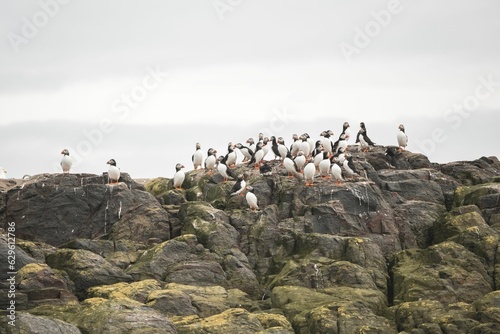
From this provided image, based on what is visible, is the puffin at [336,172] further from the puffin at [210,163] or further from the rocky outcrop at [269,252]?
the puffin at [210,163]

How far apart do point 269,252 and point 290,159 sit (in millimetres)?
6621

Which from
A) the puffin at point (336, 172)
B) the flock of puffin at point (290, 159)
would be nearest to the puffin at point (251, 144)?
the flock of puffin at point (290, 159)

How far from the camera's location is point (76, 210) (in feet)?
142

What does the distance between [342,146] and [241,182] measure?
23.2ft

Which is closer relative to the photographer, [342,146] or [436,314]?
[436,314]

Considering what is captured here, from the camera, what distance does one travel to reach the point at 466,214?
138ft

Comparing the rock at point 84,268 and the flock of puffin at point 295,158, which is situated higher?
the flock of puffin at point 295,158

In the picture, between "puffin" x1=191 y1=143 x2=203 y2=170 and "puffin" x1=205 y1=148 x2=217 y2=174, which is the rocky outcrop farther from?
"puffin" x1=191 y1=143 x2=203 y2=170

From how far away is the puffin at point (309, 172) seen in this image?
44.5 m

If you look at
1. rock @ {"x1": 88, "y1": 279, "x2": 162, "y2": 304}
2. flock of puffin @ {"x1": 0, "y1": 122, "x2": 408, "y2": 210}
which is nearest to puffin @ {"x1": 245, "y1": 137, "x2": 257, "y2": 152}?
flock of puffin @ {"x1": 0, "y1": 122, "x2": 408, "y2": 210}

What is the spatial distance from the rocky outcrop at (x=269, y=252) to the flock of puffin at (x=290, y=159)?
0.56 m

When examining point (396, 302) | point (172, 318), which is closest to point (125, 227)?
point (172, 318)

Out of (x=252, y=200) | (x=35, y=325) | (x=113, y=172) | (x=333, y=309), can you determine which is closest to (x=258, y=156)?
(x=252, y=200)

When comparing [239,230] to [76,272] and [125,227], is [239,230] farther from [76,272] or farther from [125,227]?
[76,272]
